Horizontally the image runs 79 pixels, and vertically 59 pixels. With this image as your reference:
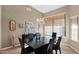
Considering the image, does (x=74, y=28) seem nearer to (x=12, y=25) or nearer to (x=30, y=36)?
(x=30, y=36)

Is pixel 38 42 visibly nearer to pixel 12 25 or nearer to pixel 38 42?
pixel 38 42

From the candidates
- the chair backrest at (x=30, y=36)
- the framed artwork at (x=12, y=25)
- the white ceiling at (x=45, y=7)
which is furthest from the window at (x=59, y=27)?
the framed artwork at (x=12, y=25)

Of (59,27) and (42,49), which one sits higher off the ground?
(59,27)

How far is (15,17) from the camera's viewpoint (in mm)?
1973

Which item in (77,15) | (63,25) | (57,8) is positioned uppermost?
(57,8)

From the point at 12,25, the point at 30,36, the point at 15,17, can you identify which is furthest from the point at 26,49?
the point at 15,17

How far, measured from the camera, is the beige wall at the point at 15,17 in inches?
76.4

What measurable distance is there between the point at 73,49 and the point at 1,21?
132 centimetres

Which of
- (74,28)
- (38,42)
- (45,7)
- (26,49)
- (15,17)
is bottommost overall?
(26,49)

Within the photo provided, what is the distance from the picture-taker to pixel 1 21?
1946mm
